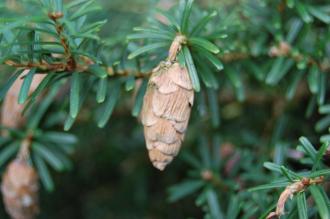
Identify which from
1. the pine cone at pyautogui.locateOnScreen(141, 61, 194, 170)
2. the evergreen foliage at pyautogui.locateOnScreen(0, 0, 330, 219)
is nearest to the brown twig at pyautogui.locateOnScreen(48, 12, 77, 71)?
the evergreen foliage at pyautogui.locateOnScreen(0, 0, 330, 219)

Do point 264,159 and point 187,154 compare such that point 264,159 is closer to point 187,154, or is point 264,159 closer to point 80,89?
point 187,154

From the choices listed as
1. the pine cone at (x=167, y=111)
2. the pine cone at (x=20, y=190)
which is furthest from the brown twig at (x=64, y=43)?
the pine cone at (x=20, y=190)

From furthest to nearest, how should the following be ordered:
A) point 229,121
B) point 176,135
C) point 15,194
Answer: point 229,121 → point 15,194 → point 176,135

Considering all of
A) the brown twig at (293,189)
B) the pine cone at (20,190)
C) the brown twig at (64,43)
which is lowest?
the pine cone at (20,190)

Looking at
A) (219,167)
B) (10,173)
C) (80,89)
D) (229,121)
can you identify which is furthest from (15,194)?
(229,121)

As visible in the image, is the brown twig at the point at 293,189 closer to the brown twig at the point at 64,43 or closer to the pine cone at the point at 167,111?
the pine cone at the point at 167,111

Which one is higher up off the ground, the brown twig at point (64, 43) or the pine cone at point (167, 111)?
the brown twig at point (64, 43)
